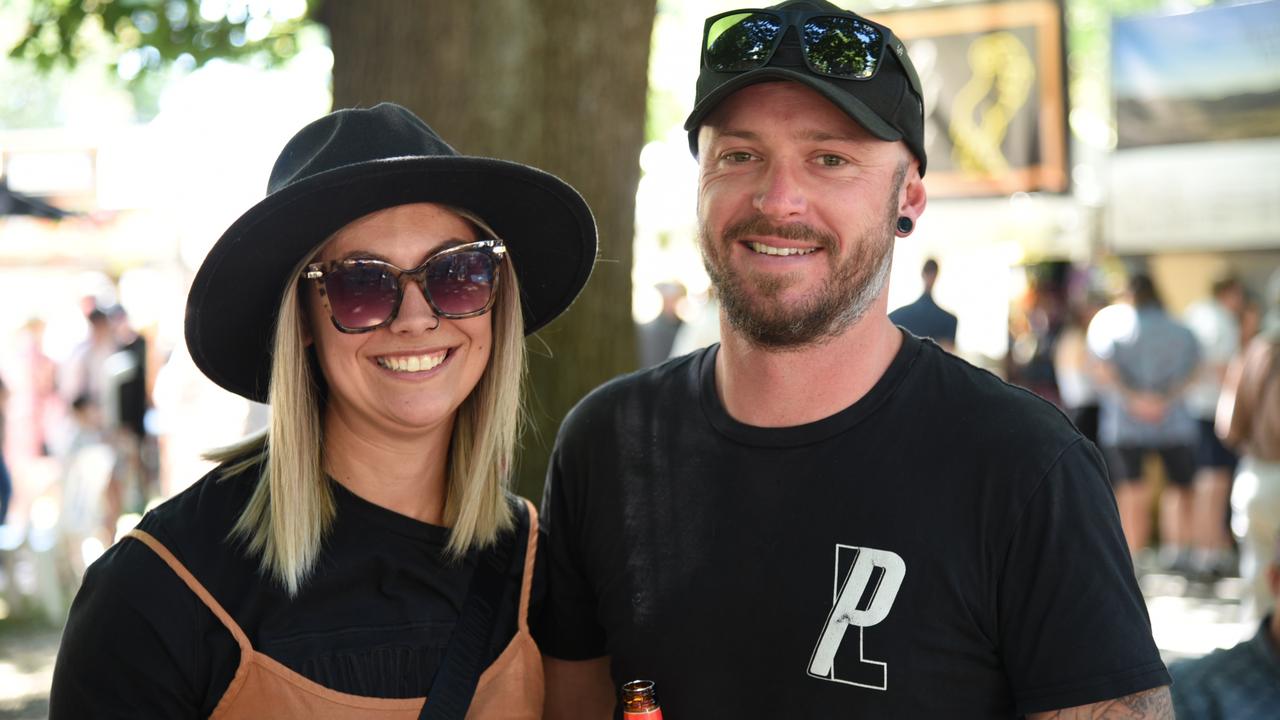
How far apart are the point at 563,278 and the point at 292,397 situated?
711 mm

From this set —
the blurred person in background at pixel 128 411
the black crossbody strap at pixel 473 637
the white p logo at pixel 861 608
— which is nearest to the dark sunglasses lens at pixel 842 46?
the white p logo at pixel 861 608

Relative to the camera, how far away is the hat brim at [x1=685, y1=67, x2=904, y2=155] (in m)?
2.43

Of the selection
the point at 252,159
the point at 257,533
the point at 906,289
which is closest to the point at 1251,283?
the point at 906,289

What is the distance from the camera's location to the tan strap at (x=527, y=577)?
2.71 m

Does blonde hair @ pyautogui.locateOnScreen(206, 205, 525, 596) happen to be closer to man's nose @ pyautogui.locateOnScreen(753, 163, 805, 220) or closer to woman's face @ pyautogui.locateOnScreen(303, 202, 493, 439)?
woman's face @ pyautogui.locateOnScreen(303, 202, 493, 439)

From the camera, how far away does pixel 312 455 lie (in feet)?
8.37

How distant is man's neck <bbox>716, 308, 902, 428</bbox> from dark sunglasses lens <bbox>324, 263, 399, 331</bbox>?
0.73 metres

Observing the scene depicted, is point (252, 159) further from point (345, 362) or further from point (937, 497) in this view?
point (937, 497)

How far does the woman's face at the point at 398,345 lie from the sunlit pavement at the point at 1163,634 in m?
5.52

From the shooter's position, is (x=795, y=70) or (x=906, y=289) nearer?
(x=795, y=70)

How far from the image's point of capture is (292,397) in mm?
2533

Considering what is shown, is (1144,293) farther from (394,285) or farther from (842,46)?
(394,285)

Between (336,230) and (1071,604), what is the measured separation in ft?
5.12

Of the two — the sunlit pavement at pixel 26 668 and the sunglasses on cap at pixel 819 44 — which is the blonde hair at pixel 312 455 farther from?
the sunlit pavement at pixel 26 668
